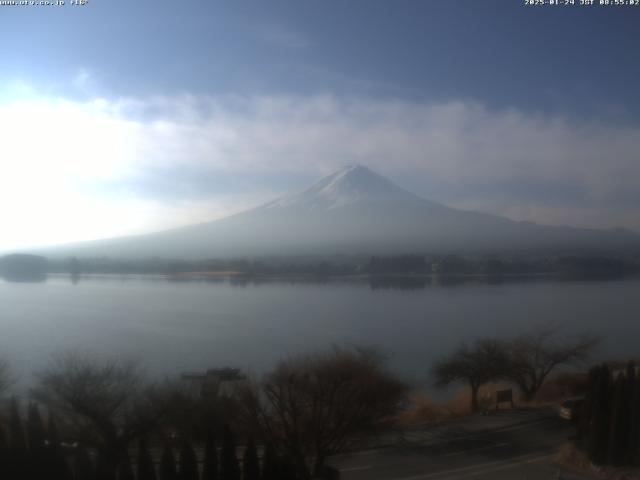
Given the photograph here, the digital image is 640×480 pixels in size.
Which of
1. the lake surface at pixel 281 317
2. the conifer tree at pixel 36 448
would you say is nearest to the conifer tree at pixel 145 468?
the conifer tree at pixel 36 448

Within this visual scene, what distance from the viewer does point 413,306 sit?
25.2 ft

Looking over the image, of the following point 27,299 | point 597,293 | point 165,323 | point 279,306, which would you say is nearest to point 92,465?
point 165,323

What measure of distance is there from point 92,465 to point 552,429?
14.6 ft

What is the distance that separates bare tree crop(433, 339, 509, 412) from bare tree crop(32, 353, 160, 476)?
3.92 meters

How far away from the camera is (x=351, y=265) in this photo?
7.97 meters

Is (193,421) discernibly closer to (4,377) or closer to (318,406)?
(318,406)

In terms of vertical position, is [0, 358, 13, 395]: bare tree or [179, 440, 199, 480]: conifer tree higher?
[0, 358, 13, 395]: bare tree

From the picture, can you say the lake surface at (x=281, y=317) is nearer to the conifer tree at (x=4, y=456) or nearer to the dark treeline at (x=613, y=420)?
the conifer tree at (x=4, y=456)

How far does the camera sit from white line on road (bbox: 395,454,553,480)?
13.4 feet

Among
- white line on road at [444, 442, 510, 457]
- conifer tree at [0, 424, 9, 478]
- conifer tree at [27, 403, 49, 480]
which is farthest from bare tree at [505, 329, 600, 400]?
conifer tree at [0, 424, 9, 478]

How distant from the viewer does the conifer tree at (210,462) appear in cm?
370

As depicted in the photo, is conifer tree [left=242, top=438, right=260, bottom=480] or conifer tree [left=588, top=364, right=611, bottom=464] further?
conifer tree [left=588, top=364, right=611, bottom=464]

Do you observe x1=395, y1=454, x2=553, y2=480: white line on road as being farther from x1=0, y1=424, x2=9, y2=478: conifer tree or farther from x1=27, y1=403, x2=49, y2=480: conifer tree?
x1=0, y1=424, x2=9, y2=478: conifer tree

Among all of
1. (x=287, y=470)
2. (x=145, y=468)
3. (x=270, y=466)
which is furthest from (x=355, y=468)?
(x=145, y=468)
